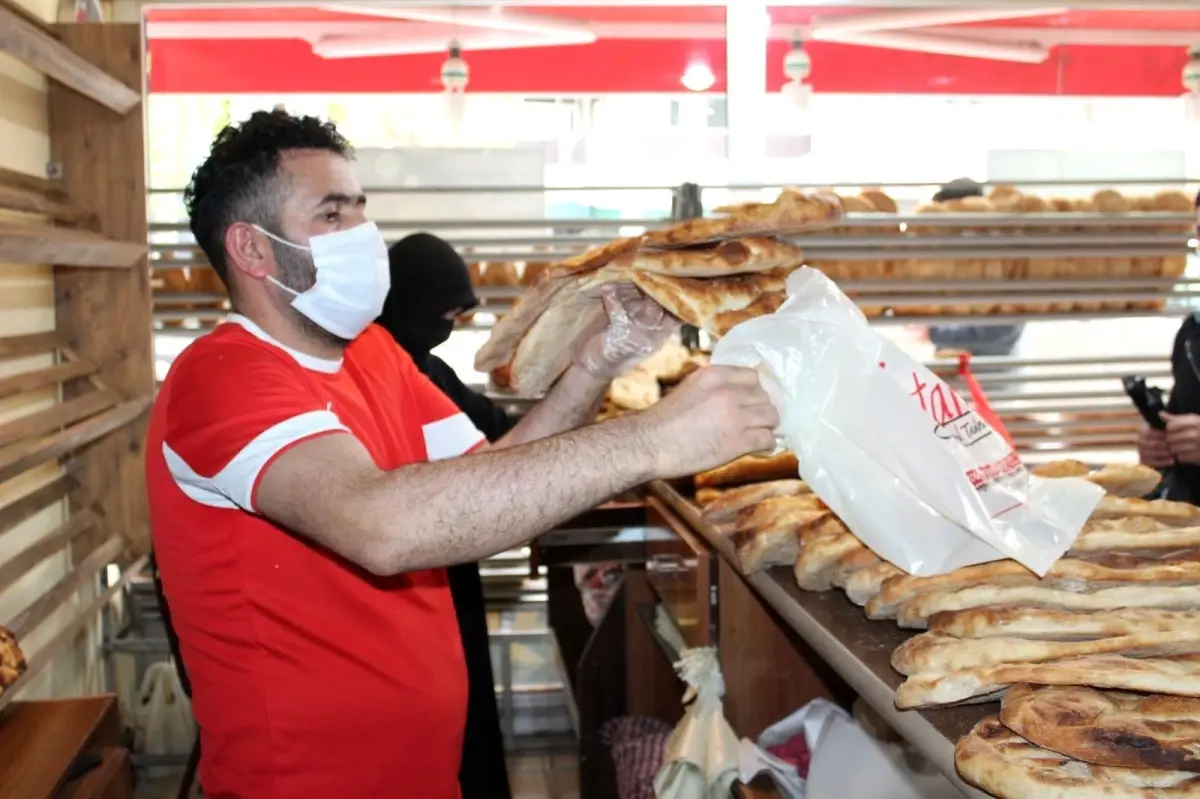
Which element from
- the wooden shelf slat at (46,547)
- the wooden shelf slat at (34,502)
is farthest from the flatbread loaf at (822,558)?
the wooden shelf slat at (34,502)

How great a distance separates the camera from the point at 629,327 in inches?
69.6

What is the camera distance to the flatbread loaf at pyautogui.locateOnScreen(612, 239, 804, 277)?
4.99ft

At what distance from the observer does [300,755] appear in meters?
1.71

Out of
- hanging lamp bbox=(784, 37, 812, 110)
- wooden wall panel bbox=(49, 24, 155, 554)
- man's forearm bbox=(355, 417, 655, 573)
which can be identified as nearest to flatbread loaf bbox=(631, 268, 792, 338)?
man's forearm bbox=(355, 417, 655, 573)

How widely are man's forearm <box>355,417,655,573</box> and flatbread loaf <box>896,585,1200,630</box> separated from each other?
0.36m

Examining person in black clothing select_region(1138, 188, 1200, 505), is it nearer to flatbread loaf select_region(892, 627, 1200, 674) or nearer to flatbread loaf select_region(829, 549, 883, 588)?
flatbread loaf select_region(829, 549, 883, 588)

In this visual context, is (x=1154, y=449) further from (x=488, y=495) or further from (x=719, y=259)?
(x=488, y=495)

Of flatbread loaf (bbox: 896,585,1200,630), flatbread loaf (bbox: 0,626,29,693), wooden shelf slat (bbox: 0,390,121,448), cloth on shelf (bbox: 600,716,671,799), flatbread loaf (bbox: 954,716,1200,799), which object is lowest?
cloth on shelf (bbox: 600,716,671,799)

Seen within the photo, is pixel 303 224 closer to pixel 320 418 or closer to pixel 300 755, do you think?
pixel 320 418

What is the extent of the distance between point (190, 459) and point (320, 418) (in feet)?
0.74

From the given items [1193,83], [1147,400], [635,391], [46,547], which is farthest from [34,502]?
[1193,83]

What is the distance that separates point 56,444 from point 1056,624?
2039 mm

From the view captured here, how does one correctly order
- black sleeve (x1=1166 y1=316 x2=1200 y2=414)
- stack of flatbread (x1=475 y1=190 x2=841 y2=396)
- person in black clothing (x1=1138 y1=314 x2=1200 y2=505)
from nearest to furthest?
stack of flatbread (x1=475 y1=190 x2=841 y2=396), person in black clothing (x1=1138 y1=314 x2=1200 y2=505), black sleeve (x1=1166 y1=316 x2=1200 y2=414)

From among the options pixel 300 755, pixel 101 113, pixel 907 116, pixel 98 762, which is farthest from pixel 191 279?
pixel 907 116
